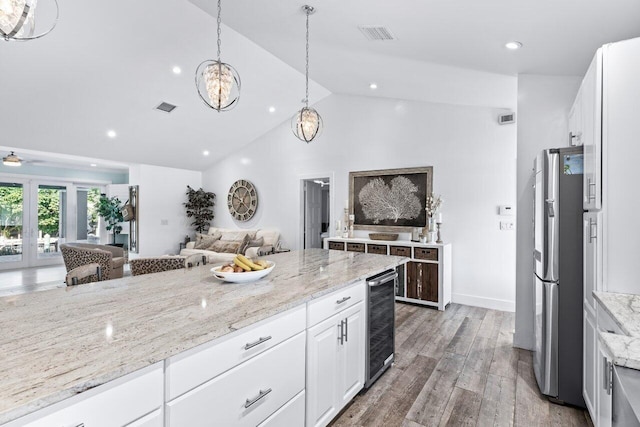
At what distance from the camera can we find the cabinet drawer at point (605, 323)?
4.90 ft

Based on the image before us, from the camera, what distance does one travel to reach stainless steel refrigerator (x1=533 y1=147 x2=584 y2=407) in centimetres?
228

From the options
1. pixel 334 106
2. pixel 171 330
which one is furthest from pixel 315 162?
pixel 171 330

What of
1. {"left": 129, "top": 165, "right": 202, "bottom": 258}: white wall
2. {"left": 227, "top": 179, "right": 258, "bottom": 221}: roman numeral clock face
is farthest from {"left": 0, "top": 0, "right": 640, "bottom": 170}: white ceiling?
{"left": 227, "top": 179, "right": 258, "bottom": 221}: roman numeral clock face

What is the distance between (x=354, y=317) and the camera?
2.24 metres

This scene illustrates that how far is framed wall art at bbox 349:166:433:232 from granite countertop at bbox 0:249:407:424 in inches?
129

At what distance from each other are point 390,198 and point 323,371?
388cm

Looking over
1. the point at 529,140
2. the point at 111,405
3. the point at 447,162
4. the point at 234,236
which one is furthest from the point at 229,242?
the point at 111,405

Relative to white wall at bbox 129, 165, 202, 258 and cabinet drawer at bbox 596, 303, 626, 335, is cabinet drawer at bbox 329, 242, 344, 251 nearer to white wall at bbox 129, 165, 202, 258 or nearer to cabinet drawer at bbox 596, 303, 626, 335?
cabinet drawer at bbox 596, 303, 626, 335

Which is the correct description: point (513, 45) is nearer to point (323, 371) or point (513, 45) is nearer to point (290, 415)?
point (323, 371)

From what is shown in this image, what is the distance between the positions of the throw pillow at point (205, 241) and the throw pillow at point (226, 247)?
0.68 feet

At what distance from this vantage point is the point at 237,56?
15.2ft

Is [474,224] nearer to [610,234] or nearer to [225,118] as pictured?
[610,234]

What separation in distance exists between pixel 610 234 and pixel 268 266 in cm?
196

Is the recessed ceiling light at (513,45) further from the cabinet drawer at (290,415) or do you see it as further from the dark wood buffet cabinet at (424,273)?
the cabinet drawer at (290,415)
